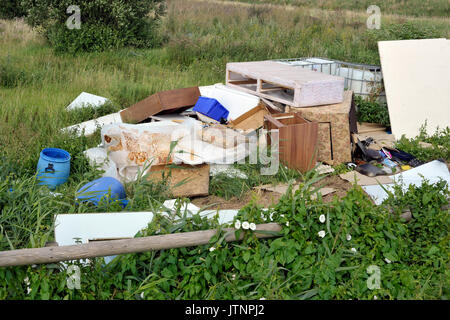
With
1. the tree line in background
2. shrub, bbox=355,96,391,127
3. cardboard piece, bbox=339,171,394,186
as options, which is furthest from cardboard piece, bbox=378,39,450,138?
the tree line in background

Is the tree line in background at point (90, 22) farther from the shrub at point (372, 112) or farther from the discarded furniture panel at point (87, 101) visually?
the shrub at point (372, 112)

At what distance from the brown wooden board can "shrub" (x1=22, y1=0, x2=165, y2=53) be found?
6928mm

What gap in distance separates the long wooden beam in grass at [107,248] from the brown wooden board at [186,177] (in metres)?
1.77

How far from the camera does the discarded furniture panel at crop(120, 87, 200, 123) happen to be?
7094 mm

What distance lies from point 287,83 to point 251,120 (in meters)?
0.74

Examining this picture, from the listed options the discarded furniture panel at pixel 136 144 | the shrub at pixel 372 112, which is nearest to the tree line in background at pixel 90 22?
the shrub at pixel 372 112

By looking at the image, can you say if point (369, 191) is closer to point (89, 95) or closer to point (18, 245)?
point (18, 245)

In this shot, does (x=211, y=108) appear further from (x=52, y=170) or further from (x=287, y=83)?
(x=52, y=170)

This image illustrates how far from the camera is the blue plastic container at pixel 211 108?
23.3ft

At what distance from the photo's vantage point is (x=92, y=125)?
6.91 metres

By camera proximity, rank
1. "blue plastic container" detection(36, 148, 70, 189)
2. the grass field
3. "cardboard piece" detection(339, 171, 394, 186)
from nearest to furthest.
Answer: the grass field, "blue plastic container" detection(36, 148, 70, 189), "cardboard piece" detection(339, 171, 394, 186)

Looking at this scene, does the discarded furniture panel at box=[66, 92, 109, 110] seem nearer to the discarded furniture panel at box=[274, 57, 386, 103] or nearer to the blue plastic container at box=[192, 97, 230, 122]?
the blue plastic container at box=[192, 97, 230, 122]

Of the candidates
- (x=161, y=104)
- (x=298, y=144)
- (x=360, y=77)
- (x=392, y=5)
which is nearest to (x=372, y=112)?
(x=360, y=77)
